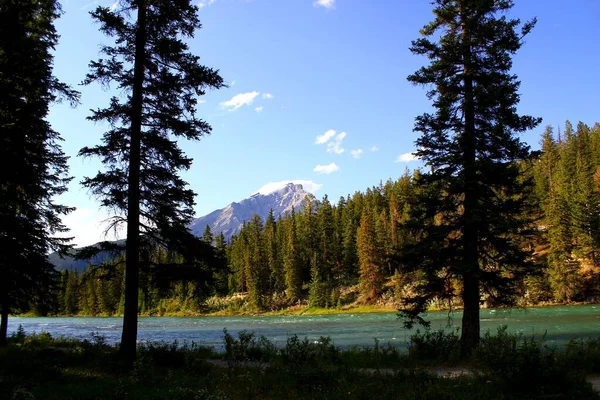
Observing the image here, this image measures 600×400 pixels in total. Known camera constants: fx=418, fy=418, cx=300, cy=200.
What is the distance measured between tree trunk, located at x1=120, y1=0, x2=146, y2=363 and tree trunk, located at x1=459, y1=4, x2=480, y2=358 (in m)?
11.4

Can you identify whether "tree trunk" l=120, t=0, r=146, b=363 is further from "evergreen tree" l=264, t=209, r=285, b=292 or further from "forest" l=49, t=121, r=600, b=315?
"evergreen tree" l=264, t=209, r=285, b=292

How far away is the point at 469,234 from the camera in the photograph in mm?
15344

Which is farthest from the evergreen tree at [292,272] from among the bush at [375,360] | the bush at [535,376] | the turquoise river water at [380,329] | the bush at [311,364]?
the bush at [535,376]

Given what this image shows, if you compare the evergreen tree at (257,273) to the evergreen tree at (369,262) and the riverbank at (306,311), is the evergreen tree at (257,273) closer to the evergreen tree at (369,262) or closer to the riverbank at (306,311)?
the riverbank at (306,311)

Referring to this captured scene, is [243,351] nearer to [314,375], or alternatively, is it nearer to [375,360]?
[375,360]

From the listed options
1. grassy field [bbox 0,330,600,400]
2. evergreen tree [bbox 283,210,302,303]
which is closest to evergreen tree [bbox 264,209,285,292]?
evergreen tree [bbox 283,210,302,303]

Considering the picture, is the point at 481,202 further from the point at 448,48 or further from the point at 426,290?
the point at 448,48

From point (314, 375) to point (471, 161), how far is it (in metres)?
9.85

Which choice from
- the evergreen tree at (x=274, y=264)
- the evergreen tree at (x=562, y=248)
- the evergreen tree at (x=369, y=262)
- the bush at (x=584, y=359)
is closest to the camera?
the bush at (x=584, y=359)

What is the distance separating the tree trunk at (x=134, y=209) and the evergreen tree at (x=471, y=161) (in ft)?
32.1

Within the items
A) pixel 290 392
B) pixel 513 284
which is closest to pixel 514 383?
pixel 290 392

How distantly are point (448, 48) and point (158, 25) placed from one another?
1112cm

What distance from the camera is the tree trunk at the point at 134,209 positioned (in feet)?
46.9

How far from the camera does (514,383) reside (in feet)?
28.6
